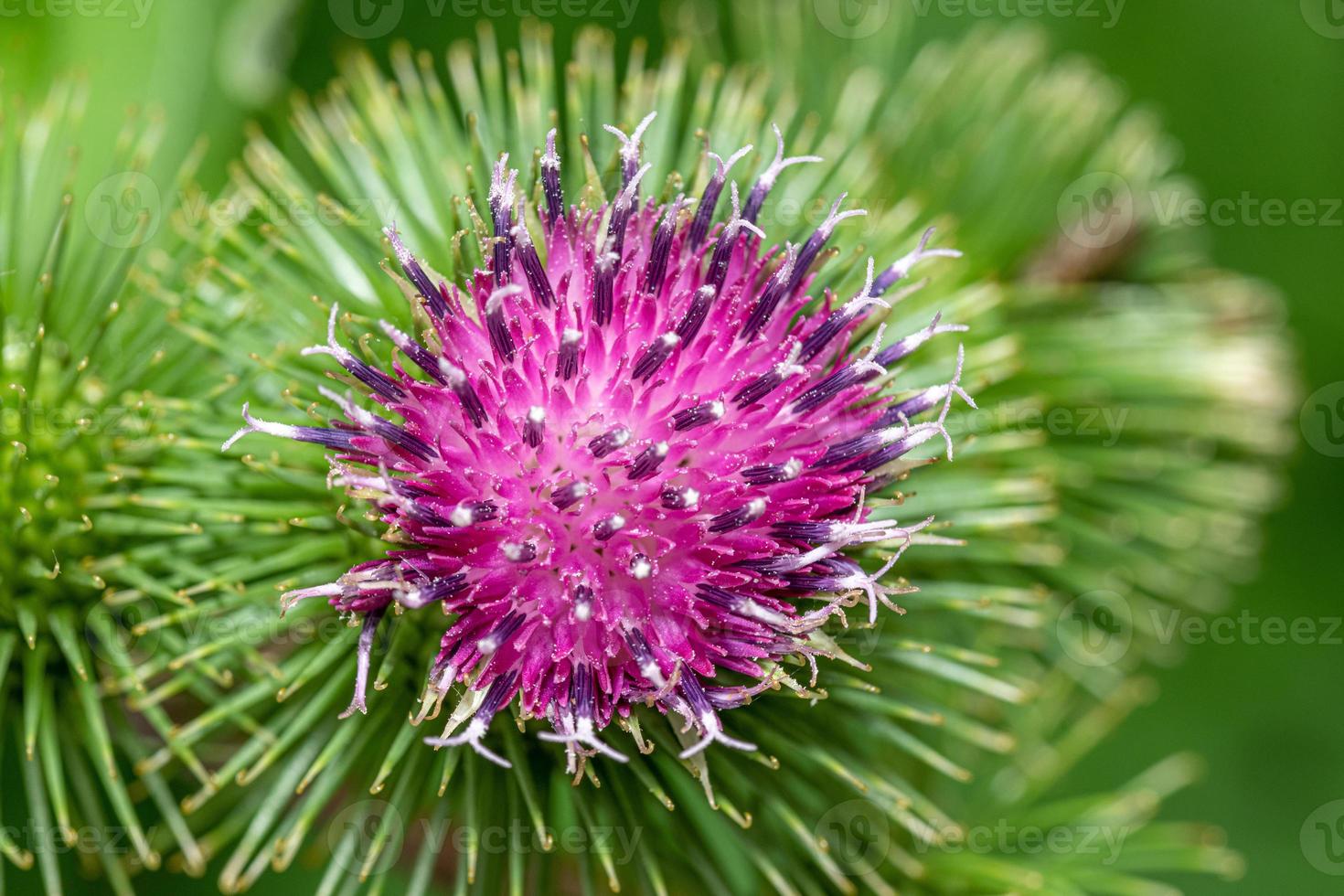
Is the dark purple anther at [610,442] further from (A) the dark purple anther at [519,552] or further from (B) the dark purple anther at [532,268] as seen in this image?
(B) the dark purple anther at [532,268]

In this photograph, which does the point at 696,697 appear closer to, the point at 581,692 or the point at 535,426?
the point at 581,692

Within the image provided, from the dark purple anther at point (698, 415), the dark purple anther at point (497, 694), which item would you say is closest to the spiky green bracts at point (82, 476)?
the dark purple anther at point (497, 694)

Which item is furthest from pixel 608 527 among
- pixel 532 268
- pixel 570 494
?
pixel 532 268

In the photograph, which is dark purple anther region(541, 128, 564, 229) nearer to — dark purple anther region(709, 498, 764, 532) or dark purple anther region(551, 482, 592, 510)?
dark purple anther region(551, 482, 592, 510)

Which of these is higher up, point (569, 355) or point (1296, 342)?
point (569, 355)

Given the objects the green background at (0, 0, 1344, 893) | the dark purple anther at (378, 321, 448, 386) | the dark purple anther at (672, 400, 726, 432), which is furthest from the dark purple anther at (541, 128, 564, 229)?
the green background at (0, 0, 1344, 893)

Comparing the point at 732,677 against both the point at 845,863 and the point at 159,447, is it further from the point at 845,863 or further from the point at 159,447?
the point at 159,447

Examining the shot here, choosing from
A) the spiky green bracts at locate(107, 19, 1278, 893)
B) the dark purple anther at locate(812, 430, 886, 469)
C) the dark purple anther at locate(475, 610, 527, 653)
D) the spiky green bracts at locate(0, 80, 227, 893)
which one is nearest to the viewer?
the dark purple anther at locate(475, 610, 527, 653)
